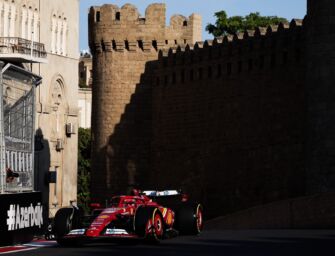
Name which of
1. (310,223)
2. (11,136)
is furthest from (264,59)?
(11,136)

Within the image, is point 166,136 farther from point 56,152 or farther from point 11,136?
point 11,136

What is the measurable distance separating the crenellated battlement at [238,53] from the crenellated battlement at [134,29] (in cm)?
97

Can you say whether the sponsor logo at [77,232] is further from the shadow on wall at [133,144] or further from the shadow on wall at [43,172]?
the shadow on wall at [133,144]

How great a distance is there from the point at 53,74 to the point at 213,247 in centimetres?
1939

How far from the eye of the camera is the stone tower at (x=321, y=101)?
38.7 meters

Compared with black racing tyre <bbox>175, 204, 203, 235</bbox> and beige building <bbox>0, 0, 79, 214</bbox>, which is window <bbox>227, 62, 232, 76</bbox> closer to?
beige building <bbox>0, 0, 79, 214</bbox>

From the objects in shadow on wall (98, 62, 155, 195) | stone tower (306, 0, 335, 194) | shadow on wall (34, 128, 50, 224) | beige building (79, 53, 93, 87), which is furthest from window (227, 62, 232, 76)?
beige building (79, 53, 93, 87)

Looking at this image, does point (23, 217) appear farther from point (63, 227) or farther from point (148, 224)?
point (148, 224)

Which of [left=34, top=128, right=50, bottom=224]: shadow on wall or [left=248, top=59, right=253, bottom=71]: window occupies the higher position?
[left=248, top=59, right=253, bottom=71]: window

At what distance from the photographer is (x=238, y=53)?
160 ft

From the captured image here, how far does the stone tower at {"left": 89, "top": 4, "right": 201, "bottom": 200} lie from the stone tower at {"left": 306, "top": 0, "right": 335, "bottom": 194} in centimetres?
1583

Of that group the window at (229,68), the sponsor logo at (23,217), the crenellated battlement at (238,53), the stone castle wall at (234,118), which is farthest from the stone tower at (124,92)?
A: the sponsor logo at (23,217)

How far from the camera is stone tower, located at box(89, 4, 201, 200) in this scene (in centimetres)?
5478

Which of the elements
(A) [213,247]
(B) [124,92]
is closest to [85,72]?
(B) [124,92]
